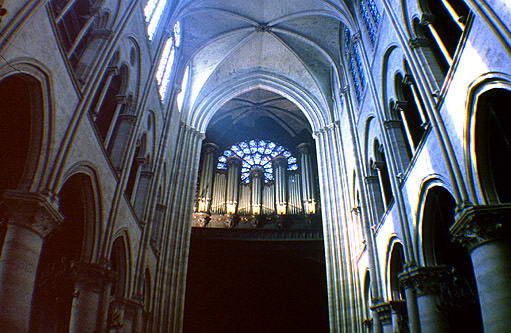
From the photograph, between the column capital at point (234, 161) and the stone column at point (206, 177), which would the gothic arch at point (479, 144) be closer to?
the stone column at point (206, 177)

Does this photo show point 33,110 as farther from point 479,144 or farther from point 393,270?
point 393,270

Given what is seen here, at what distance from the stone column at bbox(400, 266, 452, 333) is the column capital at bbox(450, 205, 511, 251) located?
2.35 m

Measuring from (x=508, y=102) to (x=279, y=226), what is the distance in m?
15.2

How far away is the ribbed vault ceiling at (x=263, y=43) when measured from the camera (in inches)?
711

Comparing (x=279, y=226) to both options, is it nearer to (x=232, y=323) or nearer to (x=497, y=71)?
(x=232, y=323)

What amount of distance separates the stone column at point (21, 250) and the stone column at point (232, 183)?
1618 cm

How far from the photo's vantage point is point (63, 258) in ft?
29.0

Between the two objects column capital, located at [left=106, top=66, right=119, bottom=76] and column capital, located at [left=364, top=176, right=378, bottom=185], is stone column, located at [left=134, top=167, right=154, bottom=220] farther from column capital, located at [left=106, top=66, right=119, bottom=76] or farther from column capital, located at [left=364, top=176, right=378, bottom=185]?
column capital, located at [left=364, top=176, right=378, bottom=185]

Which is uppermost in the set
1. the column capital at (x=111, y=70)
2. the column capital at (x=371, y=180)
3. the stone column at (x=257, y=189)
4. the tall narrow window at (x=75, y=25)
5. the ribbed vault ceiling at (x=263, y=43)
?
the ribbed vault ceiling at (x=263, y=43)

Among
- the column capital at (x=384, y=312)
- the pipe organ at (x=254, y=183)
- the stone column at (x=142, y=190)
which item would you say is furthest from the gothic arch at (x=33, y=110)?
the pipe organ at (x=254, y=183)

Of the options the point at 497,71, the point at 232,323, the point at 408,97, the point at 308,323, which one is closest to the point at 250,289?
the point at 232,323

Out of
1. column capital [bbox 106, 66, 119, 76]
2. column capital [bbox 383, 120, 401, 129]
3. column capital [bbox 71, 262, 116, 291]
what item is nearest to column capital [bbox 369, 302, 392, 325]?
column capital [bbox 383, 120, 401, 129]

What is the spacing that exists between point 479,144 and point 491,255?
1.81m

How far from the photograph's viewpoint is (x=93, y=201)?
920cm
